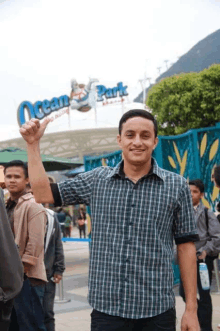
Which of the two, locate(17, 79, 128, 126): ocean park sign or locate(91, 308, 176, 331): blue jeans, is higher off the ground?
locate(17, 79, 128, 126): ocean park sign

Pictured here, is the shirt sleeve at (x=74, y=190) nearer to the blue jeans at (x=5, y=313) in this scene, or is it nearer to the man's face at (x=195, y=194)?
the blue jeans at (x=5, y=313)

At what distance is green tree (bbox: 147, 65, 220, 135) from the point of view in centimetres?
1862

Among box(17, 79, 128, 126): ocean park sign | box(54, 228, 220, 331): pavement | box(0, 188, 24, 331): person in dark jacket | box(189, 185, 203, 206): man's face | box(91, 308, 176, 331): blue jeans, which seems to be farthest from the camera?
box(17, 79, 128, 126): ocean park sign

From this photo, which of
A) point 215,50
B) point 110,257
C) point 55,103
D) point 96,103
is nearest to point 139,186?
point 110,257

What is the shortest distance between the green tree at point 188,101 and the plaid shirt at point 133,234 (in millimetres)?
15678

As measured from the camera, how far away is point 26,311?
3725 millimetres

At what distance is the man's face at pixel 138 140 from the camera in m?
2.48

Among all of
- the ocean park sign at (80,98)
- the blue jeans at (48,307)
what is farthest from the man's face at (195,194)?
the ocean park sign at (80,98)

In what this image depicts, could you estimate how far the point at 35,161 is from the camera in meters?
2.41

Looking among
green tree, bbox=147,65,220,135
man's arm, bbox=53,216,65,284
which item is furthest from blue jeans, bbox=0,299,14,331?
green tree, bbox=147,65,220,135

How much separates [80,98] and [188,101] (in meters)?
25.4

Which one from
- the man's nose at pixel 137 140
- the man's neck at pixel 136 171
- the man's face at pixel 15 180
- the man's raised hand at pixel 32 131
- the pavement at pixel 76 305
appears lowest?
the pavement at pixel 76 305

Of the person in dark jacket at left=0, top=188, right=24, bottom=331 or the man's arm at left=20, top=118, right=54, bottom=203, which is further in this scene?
the man's arm at left=20, top=118, right=54, bottom=203

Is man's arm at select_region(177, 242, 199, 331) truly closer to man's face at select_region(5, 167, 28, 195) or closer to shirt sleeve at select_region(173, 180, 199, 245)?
shirt sleeve at select_region(173, 180, 199, 245)
